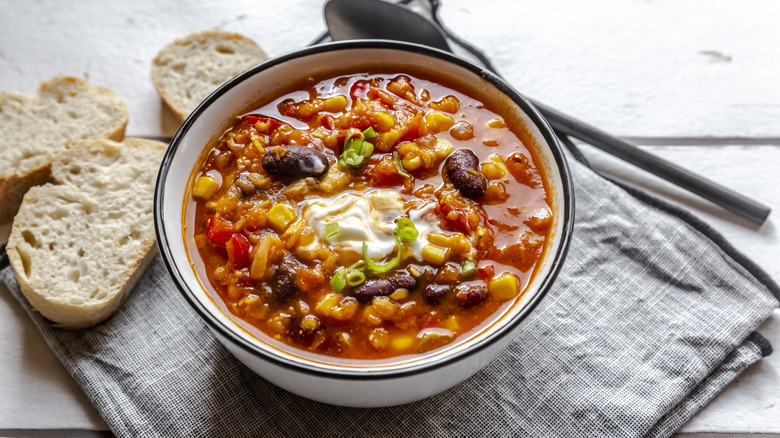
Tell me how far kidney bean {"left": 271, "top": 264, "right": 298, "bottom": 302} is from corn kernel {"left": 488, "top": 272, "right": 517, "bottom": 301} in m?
0.76

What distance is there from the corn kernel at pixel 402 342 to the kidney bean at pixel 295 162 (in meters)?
0.79

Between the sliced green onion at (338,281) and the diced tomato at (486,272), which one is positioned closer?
the sliced green onion at (338,281)

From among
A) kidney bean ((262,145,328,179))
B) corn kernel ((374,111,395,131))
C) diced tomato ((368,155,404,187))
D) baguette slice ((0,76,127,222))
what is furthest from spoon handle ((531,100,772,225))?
baguette slice ((0,76,127,222))

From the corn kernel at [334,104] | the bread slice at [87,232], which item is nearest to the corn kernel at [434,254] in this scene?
the corn kernel at [334,104]

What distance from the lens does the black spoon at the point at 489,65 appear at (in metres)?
3.58

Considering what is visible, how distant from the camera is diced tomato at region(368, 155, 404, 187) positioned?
295 centimetres

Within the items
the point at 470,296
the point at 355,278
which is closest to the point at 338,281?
the point at 355,278

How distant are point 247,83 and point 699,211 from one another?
239cm

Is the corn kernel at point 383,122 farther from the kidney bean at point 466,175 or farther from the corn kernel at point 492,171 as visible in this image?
the corn kernel at point 492,171

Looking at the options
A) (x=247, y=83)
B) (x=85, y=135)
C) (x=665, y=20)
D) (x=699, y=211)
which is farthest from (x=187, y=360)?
(x=665, y=20)

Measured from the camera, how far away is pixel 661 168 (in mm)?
3633

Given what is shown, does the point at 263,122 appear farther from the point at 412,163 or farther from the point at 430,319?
the point at 430,319

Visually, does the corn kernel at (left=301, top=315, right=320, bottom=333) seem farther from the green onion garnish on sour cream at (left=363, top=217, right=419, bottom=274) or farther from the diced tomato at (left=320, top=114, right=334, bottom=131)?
the diced tomato at (left=320, top=114, right=334, bottom=131)

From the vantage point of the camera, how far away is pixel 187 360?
302 cm
